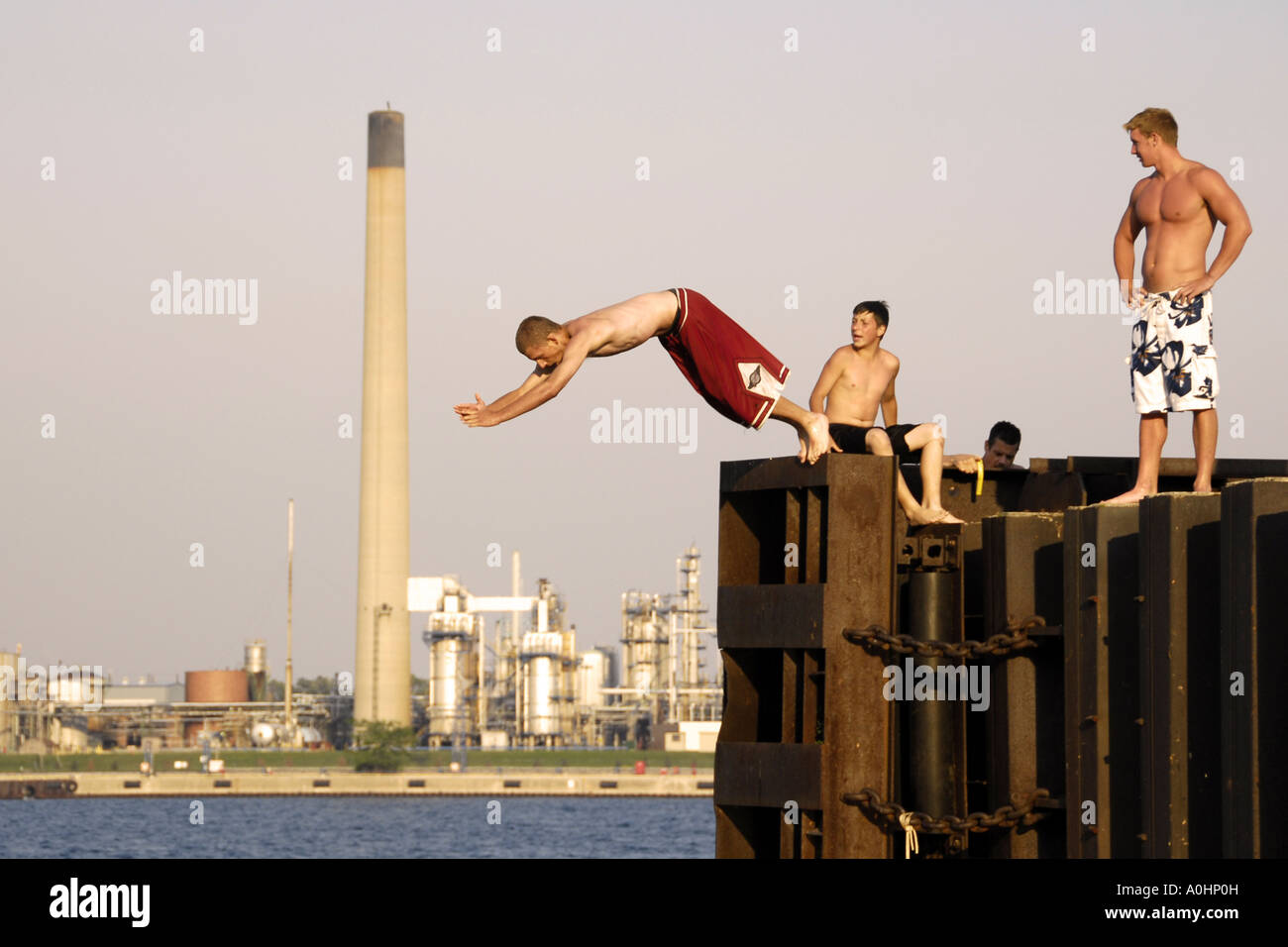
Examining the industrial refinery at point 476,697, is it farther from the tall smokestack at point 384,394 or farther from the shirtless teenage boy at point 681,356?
the shirtless teenage boy at point 681,356

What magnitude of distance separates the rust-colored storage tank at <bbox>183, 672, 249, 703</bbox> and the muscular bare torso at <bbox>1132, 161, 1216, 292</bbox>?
13729 cm

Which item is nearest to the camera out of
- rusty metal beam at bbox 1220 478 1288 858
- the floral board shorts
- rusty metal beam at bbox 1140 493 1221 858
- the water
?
rusty metal beam at bbox 1220 478 1288 858

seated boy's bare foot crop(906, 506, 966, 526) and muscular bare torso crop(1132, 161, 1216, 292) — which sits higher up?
muscular bare torso crop(1132, 161, 1216, 292)

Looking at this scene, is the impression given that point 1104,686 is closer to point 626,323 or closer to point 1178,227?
point 1178,227

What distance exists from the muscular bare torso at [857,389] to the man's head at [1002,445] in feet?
3.11

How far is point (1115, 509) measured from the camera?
379 inches

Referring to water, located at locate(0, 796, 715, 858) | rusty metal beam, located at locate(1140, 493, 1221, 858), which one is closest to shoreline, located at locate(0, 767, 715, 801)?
water, located at locate(0, 796, 715, 858)

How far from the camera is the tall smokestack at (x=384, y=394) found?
111688 mm

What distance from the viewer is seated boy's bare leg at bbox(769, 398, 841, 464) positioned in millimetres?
10805

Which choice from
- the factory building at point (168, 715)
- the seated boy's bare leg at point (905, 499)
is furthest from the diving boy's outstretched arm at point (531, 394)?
the factory building at point (168, 715)

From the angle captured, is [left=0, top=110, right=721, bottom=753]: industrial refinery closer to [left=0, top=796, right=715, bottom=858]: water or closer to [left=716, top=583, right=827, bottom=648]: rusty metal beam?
[left=0, top=796, right=715, bottom=858]: water

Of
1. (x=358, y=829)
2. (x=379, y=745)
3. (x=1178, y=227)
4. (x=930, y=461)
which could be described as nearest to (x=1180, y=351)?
(x=1178, y=227)

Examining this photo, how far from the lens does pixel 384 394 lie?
11294cm
